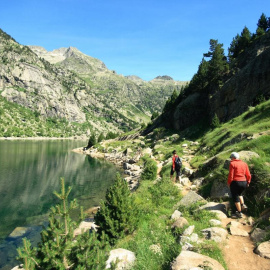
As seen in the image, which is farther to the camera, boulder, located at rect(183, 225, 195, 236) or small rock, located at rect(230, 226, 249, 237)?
boulder, located at rect(183, 225, 195, 236)

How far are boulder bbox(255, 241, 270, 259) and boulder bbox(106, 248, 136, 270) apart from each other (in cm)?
520

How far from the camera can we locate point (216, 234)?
29.7 feet

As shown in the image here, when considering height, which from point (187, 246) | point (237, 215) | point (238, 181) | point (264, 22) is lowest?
point (187, 246)

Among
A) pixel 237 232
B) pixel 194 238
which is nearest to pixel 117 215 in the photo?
pixel 194 238

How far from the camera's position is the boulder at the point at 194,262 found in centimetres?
673

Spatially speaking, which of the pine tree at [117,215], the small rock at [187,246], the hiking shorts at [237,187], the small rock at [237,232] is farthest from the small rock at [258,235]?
the pine tree at [117,215]

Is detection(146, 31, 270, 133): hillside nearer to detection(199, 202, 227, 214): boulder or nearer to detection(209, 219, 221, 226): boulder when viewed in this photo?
detection(199, 202, 227, 214): boulder

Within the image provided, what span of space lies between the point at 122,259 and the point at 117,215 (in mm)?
3999

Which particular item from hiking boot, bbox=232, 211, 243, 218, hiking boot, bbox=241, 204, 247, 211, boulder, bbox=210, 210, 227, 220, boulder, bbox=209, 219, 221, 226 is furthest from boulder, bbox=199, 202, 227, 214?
boulder, bbox=209, 219, 221, 226

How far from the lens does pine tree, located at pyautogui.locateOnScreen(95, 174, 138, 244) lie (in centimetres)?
1291

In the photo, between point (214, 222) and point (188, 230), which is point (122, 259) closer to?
point (188, 230)

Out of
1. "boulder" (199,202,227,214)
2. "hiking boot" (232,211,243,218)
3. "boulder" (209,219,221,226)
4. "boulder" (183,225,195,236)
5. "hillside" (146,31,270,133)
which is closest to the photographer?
"boulder" (183,225,195,236)

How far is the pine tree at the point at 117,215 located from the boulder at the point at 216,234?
17.2 feet

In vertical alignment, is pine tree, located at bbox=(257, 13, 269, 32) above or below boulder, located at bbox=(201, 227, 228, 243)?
above
